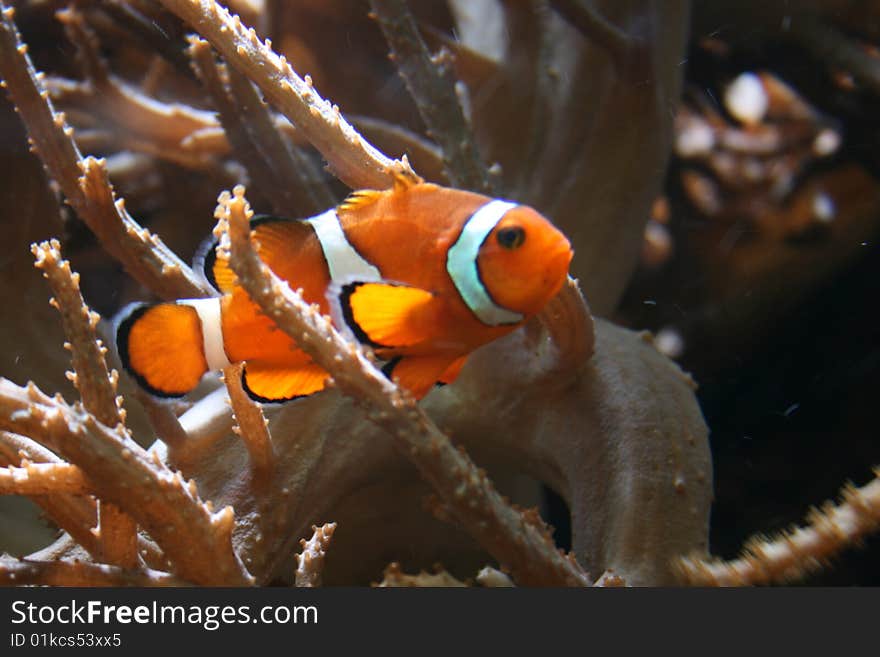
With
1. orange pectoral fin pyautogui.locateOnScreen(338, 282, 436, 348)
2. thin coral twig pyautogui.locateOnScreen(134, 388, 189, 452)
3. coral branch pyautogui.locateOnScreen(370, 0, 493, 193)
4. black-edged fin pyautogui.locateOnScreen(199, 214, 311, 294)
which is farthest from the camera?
coral branch pyautogui.locateOnScreen(370, 0, 493, 193)

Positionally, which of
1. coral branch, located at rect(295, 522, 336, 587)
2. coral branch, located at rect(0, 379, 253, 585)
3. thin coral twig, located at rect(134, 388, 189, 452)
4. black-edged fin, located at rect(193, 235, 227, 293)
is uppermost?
black-edged fin, located at rect(193, 235, 227, 293)

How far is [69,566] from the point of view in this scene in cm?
105

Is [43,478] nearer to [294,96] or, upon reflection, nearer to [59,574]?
[59,574]

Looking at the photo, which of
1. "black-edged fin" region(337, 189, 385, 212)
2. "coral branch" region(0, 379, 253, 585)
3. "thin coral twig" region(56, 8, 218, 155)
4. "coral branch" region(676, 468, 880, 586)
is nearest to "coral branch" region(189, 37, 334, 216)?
"thin coral twig" region(56, 8, 218, 155)

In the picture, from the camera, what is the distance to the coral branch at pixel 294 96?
1224 millimetres

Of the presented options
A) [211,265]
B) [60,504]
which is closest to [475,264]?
[211,265]

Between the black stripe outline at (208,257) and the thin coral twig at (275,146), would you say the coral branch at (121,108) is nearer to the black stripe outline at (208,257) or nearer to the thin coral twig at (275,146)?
the thin coral twig at (275,146)

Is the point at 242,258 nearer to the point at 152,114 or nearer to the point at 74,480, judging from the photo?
the point at 74,480

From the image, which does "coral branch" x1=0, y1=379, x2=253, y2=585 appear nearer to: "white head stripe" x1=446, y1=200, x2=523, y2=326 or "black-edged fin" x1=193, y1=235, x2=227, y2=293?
"black-edged fin" x1=193, y1=235, x2=227, y2=293

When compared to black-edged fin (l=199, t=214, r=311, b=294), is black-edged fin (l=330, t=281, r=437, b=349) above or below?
below

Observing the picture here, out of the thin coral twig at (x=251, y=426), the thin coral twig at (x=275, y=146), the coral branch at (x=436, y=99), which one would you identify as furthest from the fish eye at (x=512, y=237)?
the thin coral twig at (x=275, y=146)

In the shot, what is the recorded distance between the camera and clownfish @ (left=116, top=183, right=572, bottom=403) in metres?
1.00

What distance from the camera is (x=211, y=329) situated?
1.08 metres

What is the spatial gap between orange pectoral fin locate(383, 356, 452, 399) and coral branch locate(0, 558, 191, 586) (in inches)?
19.1
